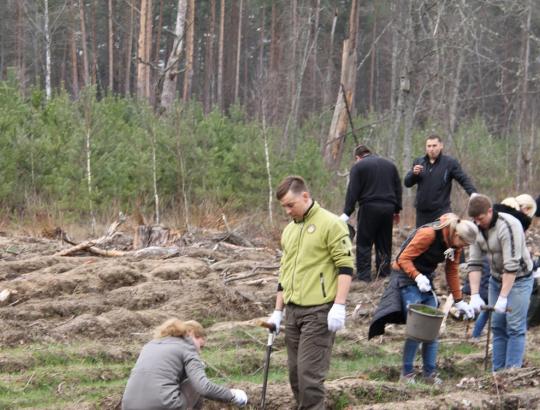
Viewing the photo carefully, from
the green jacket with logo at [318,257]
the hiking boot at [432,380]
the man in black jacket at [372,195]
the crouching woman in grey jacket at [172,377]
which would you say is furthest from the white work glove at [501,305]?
the man in black jacket at [372,195]

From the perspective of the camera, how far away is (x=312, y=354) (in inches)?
266

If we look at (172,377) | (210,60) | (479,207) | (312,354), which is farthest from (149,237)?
(210,60)

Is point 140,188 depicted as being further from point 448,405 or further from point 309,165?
point 448,405

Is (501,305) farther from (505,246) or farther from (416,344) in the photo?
(416,344)

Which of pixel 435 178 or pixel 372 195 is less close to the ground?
pixel 435 178

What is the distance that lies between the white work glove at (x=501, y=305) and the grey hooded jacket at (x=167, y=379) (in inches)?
118

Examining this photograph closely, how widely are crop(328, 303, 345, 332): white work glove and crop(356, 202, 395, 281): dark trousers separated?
5712 mm

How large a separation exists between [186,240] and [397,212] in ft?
16.2

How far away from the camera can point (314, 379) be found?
22.1 ft

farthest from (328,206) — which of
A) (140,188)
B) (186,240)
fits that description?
(186,240)

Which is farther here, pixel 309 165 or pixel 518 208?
pixel 309 165

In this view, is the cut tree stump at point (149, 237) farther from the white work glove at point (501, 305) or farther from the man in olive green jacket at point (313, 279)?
the man in olive green jacket at point (313, 279)

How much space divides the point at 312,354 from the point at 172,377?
113 cm

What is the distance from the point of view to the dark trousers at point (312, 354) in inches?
265
